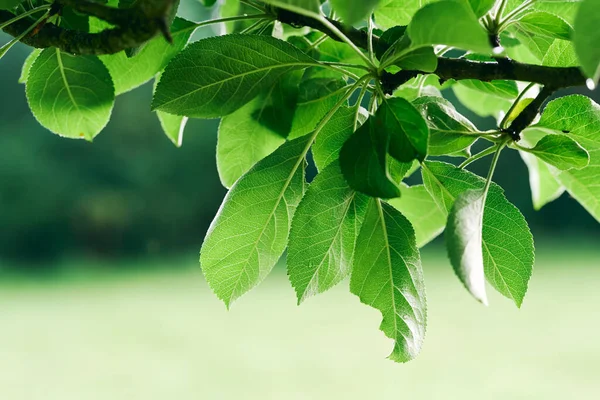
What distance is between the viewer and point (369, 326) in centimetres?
327

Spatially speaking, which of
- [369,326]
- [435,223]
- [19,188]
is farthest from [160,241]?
[435,223]

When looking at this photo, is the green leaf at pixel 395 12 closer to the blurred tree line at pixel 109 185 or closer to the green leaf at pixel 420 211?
the green leaf at pixel 420 211

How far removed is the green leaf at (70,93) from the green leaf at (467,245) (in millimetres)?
174

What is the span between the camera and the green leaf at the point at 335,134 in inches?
10.7

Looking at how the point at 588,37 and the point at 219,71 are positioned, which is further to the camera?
the point at 219,71

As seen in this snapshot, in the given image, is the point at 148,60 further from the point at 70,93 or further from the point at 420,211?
the point at 420,211

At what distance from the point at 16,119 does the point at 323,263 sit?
389cm

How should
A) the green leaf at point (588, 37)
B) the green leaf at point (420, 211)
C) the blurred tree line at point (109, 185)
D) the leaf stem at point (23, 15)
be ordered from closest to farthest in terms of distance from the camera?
the green leaf at point (588, 37) → the leaf stem at point (23, 15) → the green leaf at point (420, 211) → the blurred tree line at point (109, 185)

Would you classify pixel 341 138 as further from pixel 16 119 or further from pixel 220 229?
pixel 16 119

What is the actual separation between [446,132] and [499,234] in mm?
46

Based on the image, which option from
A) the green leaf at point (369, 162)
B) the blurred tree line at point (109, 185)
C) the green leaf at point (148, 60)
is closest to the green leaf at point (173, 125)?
the green leaf at point (148, 60)

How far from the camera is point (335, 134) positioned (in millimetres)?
275

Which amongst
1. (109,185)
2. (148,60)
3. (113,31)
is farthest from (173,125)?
(109,185)

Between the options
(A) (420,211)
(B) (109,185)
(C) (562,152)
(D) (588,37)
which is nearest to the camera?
(D) (588,37)
